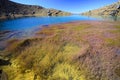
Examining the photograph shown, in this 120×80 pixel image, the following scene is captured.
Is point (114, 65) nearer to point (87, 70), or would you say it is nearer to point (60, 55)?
point (87, 70)

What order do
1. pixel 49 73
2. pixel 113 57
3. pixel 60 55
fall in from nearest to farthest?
pixel 49 73 < pixel 113 57 < pixel 60 55

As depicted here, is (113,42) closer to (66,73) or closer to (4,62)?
(66,73)

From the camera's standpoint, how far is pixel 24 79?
18.1 m

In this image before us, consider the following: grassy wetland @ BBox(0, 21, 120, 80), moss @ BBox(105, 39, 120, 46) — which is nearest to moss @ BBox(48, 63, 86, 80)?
grassy wetland @ BBox(0, 21, 120, 80)

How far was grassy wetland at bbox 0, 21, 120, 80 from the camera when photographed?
60.7ft

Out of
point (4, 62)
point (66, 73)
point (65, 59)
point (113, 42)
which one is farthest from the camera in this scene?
point (113, 42)

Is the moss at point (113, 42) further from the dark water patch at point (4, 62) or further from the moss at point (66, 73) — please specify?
the dark water patch at point (4, 62)

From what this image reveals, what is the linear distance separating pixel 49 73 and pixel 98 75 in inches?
229

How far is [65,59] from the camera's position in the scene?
21.7 metres

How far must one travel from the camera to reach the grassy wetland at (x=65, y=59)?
18514 millimetres

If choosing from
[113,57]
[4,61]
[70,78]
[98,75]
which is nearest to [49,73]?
[70,78]

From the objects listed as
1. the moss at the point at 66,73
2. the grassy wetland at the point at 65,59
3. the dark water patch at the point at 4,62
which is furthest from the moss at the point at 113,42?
the dark water patch at the point at 4,62

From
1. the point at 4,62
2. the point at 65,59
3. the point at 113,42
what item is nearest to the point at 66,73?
the point at 65,59

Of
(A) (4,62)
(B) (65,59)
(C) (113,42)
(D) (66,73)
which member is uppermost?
(C) (113,42)
